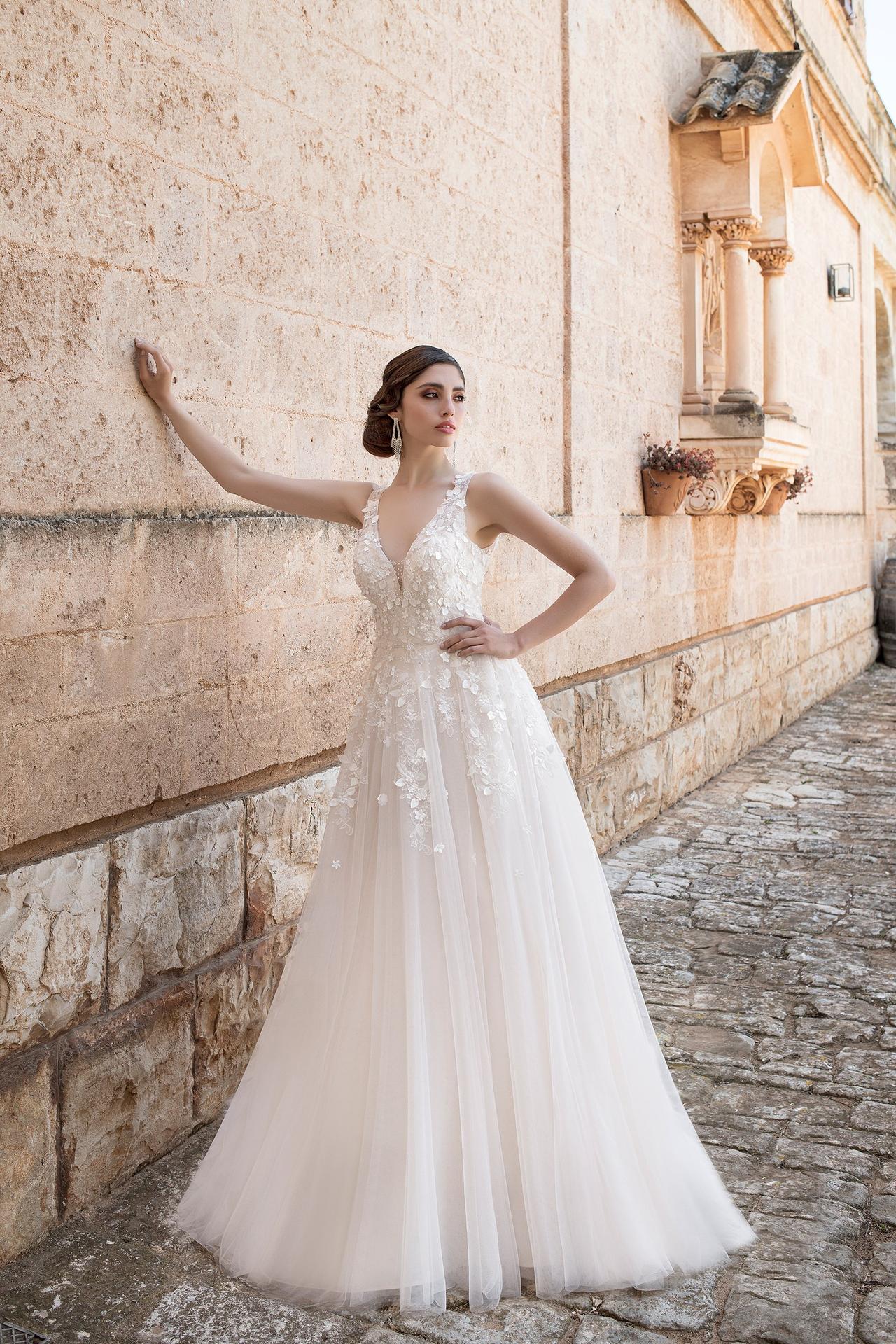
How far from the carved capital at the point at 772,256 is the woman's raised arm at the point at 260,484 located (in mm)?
6541

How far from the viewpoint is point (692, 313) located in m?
7.86

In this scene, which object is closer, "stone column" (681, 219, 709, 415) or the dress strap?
the dress strap

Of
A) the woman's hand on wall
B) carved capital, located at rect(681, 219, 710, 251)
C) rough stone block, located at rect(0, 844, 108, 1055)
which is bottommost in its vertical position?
rough stone block, located at rect(0, 844, 108, 1055)

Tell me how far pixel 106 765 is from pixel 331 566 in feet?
3.81

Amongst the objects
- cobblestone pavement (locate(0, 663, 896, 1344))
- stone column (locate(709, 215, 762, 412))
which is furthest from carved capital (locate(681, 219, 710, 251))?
cobblestone pavement (locate(0, 663, 896, 1344))

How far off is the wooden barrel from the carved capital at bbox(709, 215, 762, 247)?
316 inches

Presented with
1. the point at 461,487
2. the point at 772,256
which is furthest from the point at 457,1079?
the point at 772,256

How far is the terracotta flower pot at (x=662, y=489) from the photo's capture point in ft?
23.0

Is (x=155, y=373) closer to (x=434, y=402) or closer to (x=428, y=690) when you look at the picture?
(x=434, y=402)

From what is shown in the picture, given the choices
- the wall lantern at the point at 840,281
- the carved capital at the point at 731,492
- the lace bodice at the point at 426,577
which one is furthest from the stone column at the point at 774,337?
the lace bodice at the point at 426,577

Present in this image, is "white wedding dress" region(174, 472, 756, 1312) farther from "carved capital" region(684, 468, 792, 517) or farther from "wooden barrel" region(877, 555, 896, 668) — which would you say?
"wooden barrel" region(877, 555, 896, 668)

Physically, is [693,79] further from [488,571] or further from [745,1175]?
[745,1175]

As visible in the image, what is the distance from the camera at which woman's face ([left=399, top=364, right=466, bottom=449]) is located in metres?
2.98

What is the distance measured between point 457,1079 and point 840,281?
11.9 m
